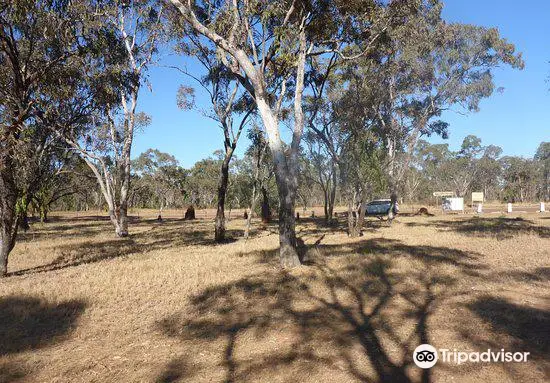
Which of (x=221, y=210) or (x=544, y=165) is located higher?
(x=544, y=165)

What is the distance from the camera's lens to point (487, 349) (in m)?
4.71

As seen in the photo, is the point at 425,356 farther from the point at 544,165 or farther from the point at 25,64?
the point at 544,165

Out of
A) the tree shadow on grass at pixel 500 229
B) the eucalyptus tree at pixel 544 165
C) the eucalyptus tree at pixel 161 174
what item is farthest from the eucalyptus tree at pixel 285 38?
the eucalyptus tree at pixel 544 165

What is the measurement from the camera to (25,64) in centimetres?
1059

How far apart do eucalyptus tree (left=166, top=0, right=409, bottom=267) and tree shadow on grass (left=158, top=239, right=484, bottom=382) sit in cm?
203

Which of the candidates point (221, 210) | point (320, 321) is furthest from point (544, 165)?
point (320, 321)

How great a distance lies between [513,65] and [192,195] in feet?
181

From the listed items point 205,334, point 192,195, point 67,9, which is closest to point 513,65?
point 67,9

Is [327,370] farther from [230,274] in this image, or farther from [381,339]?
[230,274]

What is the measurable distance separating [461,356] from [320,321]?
6.85 feet

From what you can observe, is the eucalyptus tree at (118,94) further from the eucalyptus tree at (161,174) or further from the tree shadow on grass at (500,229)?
the eucalyptus tree at (161,174)

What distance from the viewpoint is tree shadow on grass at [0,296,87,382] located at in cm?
536

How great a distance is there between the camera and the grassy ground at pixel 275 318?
4562mm

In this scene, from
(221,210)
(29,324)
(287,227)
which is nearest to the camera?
(29,324)
